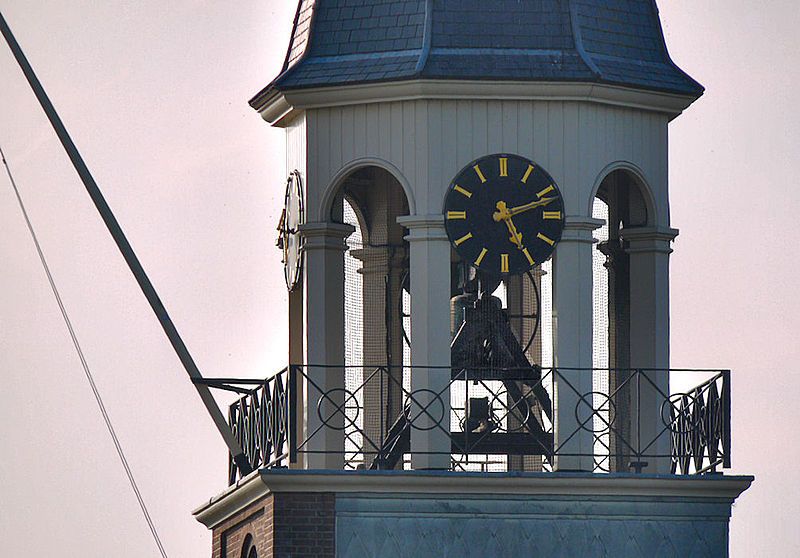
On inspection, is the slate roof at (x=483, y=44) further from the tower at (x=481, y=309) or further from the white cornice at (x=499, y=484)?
the white cornice at (x=499, y=484)

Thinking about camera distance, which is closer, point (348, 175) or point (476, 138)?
point (476, 138)

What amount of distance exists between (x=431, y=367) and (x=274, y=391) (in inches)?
69.2

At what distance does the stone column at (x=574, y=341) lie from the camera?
152ft

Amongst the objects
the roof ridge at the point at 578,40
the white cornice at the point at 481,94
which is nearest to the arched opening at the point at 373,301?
the white cornice at the point at 481,94

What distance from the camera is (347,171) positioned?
156 ft

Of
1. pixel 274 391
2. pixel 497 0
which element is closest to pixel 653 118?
pixel 497 0

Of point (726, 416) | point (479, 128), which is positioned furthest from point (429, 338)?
point (726, 416)

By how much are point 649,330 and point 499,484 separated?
3355mm

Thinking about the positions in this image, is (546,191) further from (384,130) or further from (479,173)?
(384,130)

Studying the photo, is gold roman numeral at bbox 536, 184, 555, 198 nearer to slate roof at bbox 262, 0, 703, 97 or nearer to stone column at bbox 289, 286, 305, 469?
slate roof at bbox 262, 0, 703, 97

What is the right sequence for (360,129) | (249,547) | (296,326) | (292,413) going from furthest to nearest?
(296,326), (360,129), (249,547), (292,413)

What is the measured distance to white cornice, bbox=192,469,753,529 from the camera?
45562 mm

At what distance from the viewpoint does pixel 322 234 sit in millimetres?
47719

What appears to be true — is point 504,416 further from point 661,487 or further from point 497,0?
point 497,0
